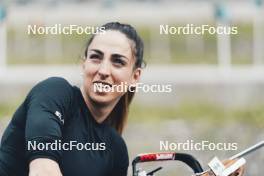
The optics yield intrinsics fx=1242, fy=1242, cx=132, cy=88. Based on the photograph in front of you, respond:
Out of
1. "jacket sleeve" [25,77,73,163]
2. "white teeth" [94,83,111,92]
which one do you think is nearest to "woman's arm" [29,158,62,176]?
"jacket sleeve" [25,77,73,163]

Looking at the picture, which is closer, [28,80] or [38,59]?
[28,80]

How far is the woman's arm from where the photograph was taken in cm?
361

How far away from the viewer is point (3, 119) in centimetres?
750

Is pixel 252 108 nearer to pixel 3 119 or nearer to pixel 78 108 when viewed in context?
pixel 3 119

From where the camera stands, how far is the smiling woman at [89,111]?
12.9ft

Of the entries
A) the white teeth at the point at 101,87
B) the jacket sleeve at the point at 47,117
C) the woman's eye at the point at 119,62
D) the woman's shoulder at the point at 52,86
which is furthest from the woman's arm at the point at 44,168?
the woman's eye at the point at 119,62

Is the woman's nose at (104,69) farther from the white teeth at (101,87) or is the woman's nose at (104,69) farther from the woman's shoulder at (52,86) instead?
the woman's shoulder at (52,86)

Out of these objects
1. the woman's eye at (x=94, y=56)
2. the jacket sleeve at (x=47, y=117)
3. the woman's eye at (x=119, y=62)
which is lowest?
the jacket sleeve at (x=47, y=117)

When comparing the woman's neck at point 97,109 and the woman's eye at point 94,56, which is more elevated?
the woman's eye at point 94,56

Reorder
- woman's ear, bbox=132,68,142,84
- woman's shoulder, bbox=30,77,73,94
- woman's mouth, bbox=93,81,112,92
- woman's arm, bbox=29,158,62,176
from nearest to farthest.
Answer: woman's arm, bbox=29,158,62,176 < woman's shoulder, bbox=30,77,73,94 < woman's mouth, bbox=93,81,112,92 < woman's ear, bbox=132,68,142,84

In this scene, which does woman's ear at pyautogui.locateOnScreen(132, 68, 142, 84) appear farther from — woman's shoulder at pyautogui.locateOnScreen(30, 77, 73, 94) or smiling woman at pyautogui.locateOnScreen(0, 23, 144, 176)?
woman's shoulder at pyautogui.locateOnScreen(30, 77, 73, 94)

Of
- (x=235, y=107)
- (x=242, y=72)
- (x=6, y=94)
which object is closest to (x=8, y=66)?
(x=242, y=72)

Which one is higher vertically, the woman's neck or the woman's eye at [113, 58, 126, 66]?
the woman's eye at [113, 58, 126, 66]

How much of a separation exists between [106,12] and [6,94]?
386 cm
